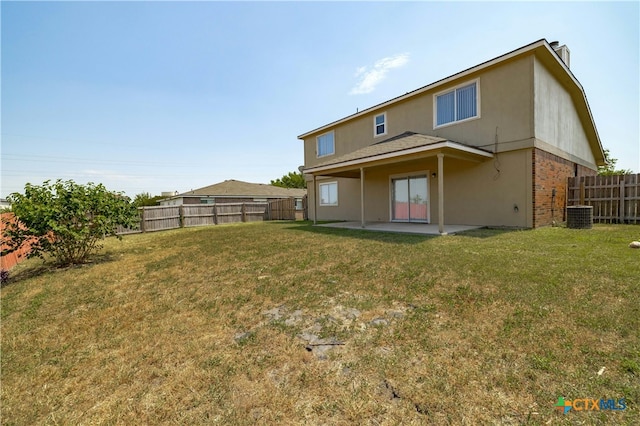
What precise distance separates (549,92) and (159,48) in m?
15.3

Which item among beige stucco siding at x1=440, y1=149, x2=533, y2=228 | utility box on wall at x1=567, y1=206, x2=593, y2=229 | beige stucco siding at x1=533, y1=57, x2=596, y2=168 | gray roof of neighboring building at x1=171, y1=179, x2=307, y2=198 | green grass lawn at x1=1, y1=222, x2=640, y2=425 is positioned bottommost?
green grass lawn at x1=1, y1=222, x2=640, y2=425

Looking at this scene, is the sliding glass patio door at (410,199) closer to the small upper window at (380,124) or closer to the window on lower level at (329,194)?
the small upper window at (380,124)

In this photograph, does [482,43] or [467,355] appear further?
[482,43]

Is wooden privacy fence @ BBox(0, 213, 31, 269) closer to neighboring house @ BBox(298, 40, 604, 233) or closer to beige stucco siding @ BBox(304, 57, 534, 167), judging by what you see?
neighboring house @ BBox(298, 40, 604, 233)

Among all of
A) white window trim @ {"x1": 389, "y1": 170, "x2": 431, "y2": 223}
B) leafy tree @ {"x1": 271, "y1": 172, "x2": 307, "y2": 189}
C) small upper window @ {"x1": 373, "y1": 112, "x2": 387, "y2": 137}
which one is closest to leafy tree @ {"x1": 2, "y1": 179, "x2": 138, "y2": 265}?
white window trim @ {"x1": 389, "y1": 170, "x2": 431, "y2": 223}

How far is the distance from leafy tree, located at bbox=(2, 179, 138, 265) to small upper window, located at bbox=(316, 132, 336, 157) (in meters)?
11.8

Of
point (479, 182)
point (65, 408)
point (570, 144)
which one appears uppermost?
point (570, 144)

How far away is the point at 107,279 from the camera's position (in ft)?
18.8

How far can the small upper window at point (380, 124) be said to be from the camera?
13781 mm

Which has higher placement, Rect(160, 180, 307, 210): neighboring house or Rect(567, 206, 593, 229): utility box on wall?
Rect(160, 180, 307, 210): neighboring house

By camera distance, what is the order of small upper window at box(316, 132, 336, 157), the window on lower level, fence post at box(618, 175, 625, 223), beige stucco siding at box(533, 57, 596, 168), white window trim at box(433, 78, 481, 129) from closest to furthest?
beige stucco siding at box(533, 57, 596, 168) < white window trim at box(433, 78, 481, 129) < fence post at box(618, 175, 625, 223) < the window on lower level < small upper window at box(316, 132, 336, 157)

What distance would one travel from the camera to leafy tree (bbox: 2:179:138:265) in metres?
6.40

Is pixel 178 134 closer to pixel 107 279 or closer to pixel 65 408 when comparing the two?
pixel 107 279

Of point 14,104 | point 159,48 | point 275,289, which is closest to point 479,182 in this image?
point 275,289
